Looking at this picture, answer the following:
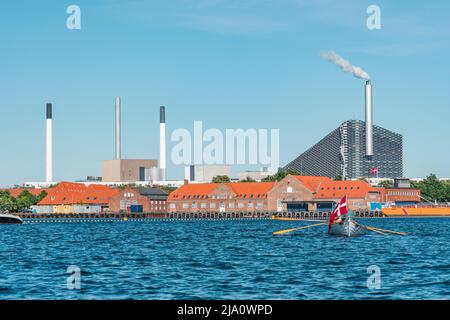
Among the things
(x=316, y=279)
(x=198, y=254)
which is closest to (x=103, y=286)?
(x=316, y=279)

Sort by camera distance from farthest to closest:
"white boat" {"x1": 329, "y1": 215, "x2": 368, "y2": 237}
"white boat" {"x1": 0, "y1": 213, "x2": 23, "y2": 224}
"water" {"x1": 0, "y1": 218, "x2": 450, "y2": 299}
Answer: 1. "white boat" {"x1": 0, "y1": 213, "x2": 23, "y2": 224}
2. "white boat" {"x1": 329, "y1": 215, "x2": 368, "y2": 237}
3. "water" {"x1": 0, "y1": 218, "x2": 450, "y2": 299}

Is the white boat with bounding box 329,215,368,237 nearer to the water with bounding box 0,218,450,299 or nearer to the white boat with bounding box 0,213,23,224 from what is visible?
the water with bounding box 0,218,450,299

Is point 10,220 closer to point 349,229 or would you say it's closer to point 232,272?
point 349,229

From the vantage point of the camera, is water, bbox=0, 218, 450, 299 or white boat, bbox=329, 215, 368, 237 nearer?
water, bbox=0, 218, 450, 299

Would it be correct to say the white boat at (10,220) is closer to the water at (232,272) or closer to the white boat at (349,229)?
the white boat at (349,229)

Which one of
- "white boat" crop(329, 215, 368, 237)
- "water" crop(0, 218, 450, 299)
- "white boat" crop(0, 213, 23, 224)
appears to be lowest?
"white boat" crop(0, 213, 23, 224)

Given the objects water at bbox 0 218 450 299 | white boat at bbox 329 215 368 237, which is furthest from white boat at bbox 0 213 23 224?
water at bbox 0 218 450 299

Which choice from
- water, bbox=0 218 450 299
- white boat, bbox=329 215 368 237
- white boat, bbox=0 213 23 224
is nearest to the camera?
water, bbox=0 218 450 299

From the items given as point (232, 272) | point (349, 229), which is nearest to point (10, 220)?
point (349, 229)

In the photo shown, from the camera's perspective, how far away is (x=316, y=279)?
131 ft

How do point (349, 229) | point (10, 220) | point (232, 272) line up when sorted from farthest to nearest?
point (10, 220)
point (349, 229)
point (232, 272)
